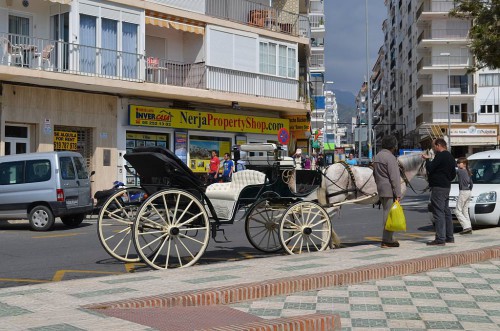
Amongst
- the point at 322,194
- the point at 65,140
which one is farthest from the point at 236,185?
the point at 65,140

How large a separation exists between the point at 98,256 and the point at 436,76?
62.0 metres

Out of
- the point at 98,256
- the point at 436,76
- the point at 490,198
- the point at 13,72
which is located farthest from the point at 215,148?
the point at 436,76

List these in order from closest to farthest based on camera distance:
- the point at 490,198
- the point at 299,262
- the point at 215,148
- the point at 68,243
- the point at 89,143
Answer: the point at 299,262
the point at 68,243
the point at 490,198
the point at 89,143
the point at 215,148

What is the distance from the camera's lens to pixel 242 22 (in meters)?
31.0

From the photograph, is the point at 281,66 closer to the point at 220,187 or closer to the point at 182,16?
the point at 182,16

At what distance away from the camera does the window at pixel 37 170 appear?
17.3m

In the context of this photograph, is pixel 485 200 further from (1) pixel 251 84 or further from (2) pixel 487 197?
(1) pixel 251 84

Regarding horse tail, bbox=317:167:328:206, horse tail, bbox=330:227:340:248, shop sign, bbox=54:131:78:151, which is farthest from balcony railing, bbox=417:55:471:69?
horse tail, bbox=330:227:340:248

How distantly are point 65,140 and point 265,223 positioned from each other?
1595 cm

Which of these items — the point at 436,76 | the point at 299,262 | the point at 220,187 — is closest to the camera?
the point at 299,262

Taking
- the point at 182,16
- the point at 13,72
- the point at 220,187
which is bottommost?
the point at 220,187

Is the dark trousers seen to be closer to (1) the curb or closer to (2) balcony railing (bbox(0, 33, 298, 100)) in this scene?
(1) the curb

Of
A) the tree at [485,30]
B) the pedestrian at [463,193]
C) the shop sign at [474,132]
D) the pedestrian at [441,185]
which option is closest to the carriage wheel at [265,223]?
the pedestrian at [441,185]

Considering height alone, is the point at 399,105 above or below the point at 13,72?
above
